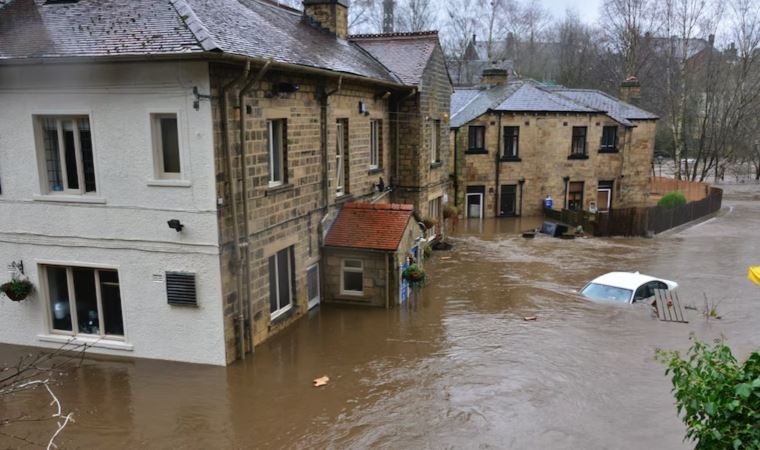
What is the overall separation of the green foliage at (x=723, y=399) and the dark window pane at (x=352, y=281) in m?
11.1

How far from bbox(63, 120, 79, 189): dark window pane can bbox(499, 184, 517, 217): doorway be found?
23199mm

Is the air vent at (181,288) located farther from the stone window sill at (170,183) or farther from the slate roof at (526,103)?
the slate roof at (526,103)

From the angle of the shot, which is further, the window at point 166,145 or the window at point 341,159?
the window at point 341,159

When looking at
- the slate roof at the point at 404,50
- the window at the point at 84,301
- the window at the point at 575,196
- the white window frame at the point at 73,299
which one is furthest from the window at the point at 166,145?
the window at the point at 575,196

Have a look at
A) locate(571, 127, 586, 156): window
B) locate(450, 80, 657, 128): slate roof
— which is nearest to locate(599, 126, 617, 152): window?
locate(450, 80, 657, 128): slate roof

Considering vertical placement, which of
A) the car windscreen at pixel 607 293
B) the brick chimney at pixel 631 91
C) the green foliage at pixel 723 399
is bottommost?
the car windscreen at pixel 607 293

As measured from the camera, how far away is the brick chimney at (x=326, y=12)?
63.5ft

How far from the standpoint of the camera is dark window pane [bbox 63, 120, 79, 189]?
1159 cm

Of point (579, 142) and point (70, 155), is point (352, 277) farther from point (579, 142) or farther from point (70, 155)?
point (579, 142)

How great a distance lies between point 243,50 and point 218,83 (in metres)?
0.96

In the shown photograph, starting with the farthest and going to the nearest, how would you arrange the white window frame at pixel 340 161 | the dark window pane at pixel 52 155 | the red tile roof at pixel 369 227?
1. the white window frame at pixel 340 161
2. the red tile roof at pixel 369 227
3. the dark window pane at pixel 52 155

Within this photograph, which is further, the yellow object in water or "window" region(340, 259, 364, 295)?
"window" region(340, 259, 364, 295)

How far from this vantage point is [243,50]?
11.2 metres

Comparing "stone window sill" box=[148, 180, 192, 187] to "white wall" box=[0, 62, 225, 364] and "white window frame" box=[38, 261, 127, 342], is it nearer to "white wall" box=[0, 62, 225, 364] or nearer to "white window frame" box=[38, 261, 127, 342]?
"white wall" box=[0, 62, 225, 364]
